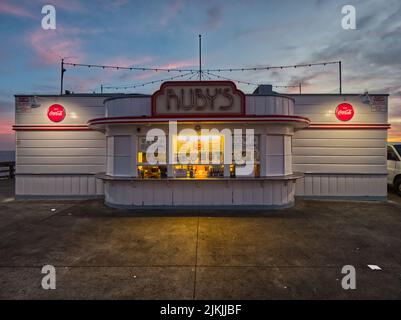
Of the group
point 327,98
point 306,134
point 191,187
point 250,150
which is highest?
point 327,98

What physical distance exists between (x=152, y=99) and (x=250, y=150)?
399cm

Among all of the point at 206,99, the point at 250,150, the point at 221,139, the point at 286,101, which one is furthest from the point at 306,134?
the point at 206,99

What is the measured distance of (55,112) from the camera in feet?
33.2

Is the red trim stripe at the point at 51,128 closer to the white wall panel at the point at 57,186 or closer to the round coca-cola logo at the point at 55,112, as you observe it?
the round coca-cola logo at the point at 55,112

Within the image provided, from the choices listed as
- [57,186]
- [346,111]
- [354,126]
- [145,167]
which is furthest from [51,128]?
[354,126]

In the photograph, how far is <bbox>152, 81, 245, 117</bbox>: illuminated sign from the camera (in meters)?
7.73

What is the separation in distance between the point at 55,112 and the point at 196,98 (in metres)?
6.93

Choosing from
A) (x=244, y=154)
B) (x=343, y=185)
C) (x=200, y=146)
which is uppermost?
(x=200, y=146)

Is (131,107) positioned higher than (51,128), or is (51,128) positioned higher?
(131,107)

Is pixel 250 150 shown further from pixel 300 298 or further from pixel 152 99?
pixel 300 298

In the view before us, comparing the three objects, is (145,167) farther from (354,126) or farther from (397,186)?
(397,186)

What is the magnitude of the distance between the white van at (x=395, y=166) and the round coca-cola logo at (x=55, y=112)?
16.3m

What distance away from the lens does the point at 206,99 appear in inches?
306

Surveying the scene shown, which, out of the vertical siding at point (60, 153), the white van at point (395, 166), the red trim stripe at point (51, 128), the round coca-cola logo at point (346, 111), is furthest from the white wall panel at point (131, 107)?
the white van at point (395, 166)
